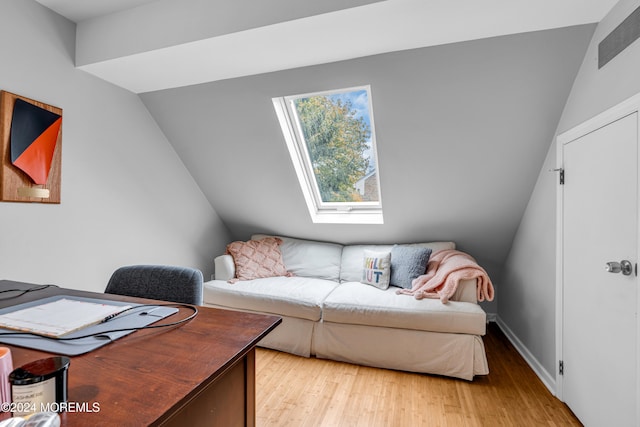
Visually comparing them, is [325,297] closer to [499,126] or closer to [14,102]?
[499,126]

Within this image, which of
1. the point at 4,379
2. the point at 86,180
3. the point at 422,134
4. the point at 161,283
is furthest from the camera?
the point at 422,134

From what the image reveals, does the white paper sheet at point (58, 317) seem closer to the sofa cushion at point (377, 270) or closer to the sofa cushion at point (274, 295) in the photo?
the sofa cushion at point (274, 295)

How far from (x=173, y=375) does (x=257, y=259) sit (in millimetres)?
2548

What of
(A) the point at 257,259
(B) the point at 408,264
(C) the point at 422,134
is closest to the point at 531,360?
(B) the point at 408,264

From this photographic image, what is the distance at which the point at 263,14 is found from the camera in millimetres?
1591

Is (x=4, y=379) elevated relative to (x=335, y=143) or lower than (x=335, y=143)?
lower

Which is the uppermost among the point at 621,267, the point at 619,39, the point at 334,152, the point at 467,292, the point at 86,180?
the point at 619,39

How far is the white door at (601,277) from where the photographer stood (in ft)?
4.49

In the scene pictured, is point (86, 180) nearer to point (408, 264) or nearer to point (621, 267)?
point (408, 264)

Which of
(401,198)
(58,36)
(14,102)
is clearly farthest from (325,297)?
(58,36)

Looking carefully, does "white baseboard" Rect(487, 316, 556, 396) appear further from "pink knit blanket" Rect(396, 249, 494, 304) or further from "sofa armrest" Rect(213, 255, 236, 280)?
"sofa armrest" Rect(213, 255, 236, 280)

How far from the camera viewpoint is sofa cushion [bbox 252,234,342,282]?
3.27 meters

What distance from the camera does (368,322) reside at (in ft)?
7.87

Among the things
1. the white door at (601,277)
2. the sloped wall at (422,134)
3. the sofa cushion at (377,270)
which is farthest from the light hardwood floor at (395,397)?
the sloped wall at (422,134)
